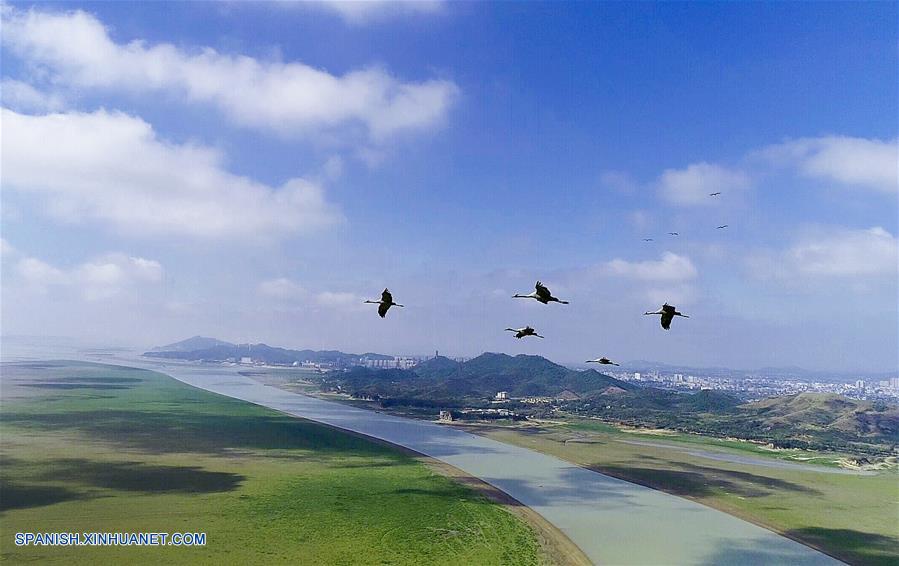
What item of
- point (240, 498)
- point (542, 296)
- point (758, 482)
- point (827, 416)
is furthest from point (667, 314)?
point (827, 416)

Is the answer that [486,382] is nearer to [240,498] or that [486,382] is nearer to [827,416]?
[827,416]

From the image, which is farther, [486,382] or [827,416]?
[486,382]

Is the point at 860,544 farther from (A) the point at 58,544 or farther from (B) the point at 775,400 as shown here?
(B) the point at 775,400

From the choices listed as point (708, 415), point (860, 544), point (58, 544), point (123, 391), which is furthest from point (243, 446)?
point (708, 415)

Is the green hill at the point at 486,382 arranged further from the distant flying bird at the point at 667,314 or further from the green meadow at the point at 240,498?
the distant flying bird at the point at 667,314

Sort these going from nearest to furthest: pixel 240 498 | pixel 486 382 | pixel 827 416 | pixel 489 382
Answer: pixel 240 498 < pixel 827 416 < pixel 486 382 < pixel 489 382

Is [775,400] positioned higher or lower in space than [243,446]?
higher

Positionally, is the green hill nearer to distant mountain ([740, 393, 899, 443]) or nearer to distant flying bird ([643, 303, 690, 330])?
distant mountain ([740, 393, 899, 443])

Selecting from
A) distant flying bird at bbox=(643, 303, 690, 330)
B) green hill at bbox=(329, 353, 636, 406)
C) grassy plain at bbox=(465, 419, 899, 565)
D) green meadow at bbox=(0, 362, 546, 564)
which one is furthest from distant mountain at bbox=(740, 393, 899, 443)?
distant flying bird at bbox=(643, 303, 690, 330)
